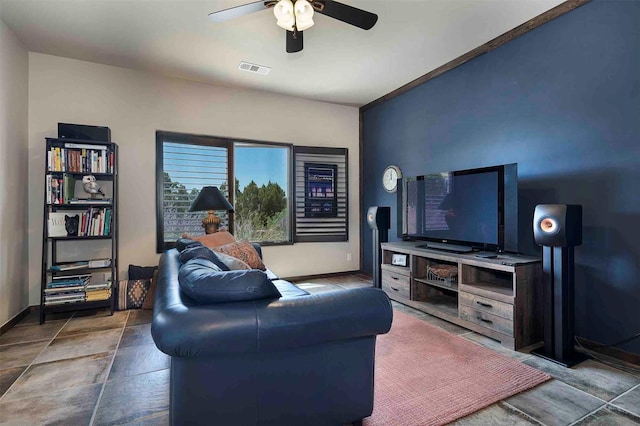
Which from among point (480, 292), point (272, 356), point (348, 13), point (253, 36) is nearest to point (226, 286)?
point (272, 356)

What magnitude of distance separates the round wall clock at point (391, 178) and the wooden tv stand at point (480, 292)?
3.57 ft

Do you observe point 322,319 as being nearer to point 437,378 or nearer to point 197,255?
point 197,255

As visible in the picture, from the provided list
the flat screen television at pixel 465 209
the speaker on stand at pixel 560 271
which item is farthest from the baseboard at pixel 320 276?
the speaker on stand at pixel 560 271

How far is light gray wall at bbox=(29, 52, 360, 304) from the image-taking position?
3.41 metres

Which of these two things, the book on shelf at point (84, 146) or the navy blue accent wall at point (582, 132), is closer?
the navy blue accent wall at point (582, 132)

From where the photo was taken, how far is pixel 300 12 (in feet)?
6.99

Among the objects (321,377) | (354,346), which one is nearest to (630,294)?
(354,346)

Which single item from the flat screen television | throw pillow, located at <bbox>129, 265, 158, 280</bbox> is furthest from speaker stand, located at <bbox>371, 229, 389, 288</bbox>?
throw pillow, located at <bbox>129, 265, 158, 280</bbox>

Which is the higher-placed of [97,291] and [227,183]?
[227,183]

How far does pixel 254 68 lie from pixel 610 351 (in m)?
4.22

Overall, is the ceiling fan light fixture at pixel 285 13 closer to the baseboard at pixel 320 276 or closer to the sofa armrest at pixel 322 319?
the sofa armrest at pixel 322 319

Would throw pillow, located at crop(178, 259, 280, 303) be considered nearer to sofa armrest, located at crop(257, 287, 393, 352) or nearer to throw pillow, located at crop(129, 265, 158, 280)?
sofa armrest, located at crop(257, 287, 393, 352)

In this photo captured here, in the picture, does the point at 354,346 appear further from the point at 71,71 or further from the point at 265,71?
the point at 71,71

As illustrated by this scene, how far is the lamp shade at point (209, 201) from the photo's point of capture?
367 centimetres
